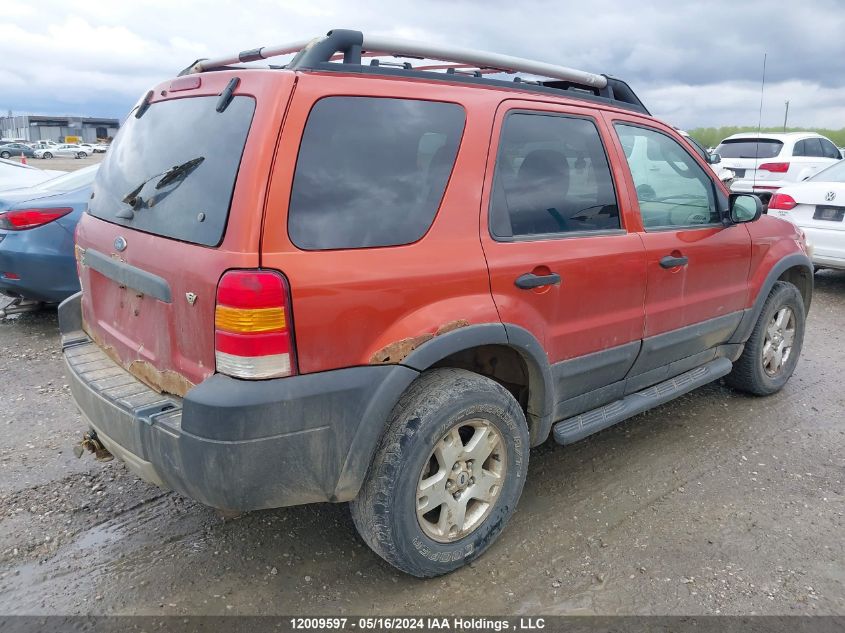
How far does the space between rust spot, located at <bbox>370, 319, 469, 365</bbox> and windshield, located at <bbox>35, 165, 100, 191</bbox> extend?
4.87 meters

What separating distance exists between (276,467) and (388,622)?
770 mm

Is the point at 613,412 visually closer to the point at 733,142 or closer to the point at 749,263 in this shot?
the point at 749,263

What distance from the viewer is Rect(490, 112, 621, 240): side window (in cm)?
279

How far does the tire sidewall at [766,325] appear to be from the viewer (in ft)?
14.4

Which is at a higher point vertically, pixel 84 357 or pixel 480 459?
pixel 84 357

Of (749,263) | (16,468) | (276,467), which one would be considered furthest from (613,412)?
(16,468)

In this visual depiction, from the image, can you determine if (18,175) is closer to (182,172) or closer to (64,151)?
(182,172)

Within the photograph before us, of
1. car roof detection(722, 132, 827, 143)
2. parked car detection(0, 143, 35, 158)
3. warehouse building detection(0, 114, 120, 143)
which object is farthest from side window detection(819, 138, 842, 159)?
warehouse building detection(0, 114, 120, 143)

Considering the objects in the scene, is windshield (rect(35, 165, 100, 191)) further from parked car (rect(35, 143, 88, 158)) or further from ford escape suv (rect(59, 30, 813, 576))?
parked car (rect(35, 143, 88, 158))

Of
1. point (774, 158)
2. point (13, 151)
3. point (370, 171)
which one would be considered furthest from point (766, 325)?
point (13, 151)

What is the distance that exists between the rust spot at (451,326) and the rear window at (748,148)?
11110 mm

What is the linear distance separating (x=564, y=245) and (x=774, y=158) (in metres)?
10.7

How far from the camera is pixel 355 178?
234 cm

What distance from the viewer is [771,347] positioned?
15.0ft
